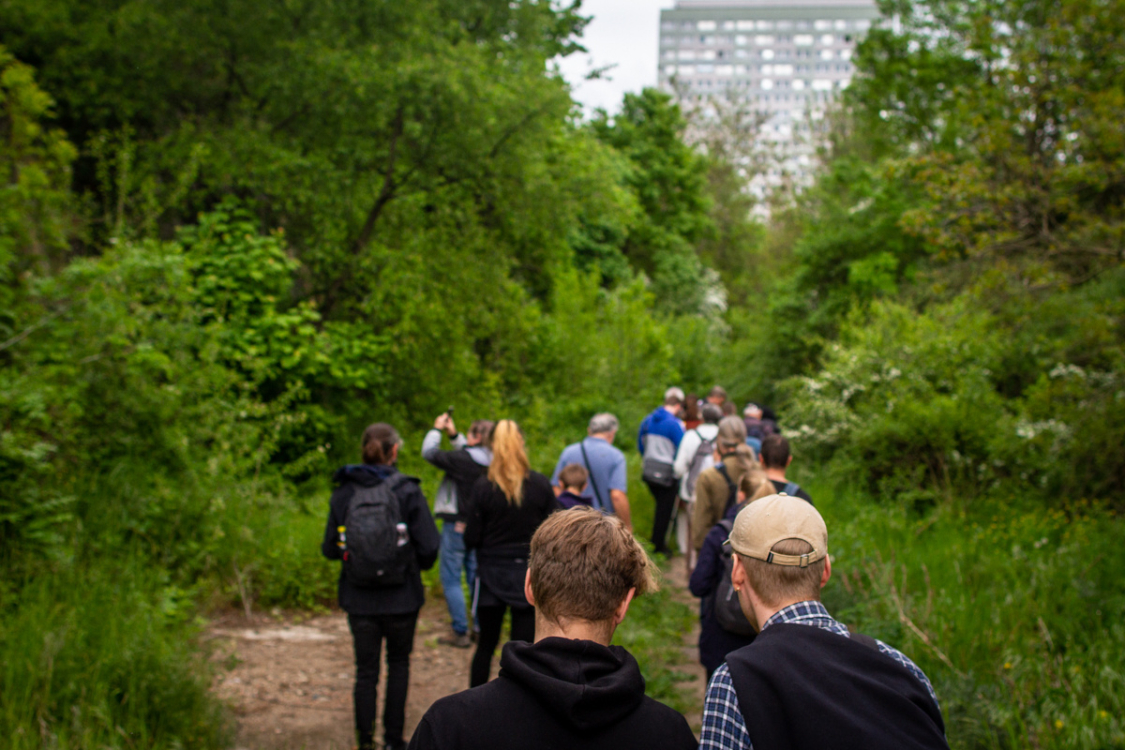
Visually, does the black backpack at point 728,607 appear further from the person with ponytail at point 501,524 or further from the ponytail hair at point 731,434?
the ponytail hair at point 731,434

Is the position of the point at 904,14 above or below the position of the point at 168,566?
above

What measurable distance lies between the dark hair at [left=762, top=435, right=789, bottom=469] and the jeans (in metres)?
2.63

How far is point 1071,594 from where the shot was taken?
19.6ft

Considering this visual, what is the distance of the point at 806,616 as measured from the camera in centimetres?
198

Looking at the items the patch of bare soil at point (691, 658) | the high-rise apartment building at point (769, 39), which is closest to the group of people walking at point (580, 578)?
the patch of bare soil at point (691, 658)

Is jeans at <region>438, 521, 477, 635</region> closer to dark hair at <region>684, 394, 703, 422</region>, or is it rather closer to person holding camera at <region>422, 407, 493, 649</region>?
person holding camera at <region>422, 407, 493, 649</region>

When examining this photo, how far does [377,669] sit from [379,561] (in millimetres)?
661

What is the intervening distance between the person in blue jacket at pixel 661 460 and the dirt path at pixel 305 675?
1999 millimetres

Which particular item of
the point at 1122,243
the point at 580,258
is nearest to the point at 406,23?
the point at 1122,243

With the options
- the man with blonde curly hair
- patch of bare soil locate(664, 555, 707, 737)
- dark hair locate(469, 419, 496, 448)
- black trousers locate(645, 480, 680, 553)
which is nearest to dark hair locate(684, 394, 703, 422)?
black trousers locate(645, 480, 680, 553)

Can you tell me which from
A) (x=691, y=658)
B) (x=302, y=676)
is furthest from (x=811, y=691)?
(x=302, y=676)

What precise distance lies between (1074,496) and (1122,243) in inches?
121

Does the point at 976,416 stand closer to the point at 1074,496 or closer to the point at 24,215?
the point at 1074,496

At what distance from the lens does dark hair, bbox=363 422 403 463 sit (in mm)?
4539
